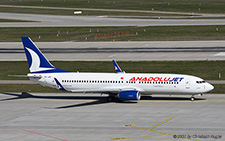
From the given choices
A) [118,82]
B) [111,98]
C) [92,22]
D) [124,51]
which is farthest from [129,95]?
[92,22]

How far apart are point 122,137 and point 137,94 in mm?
15556

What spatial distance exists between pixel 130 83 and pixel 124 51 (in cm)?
4182

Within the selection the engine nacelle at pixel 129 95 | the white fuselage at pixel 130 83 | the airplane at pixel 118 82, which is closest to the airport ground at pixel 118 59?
the engine nacelle at pixel 129 95

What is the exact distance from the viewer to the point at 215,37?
378 ft

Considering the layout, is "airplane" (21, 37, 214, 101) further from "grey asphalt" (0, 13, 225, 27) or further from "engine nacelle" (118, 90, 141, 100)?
"grey asphalt" (0, 13, 225, 27)

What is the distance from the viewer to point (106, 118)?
5219cm

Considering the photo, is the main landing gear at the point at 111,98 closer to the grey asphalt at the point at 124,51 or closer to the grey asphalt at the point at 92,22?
the grey asphalt at the point at 124,51

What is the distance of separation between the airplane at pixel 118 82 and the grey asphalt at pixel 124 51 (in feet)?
99.0

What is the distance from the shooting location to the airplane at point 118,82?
59594 millimetres

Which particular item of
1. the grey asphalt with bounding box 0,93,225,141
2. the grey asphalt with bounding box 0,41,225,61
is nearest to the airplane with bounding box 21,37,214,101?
the grey asphalt with bounding box 0,93,225,141

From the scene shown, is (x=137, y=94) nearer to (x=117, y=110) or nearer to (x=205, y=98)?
(x=117, y=110)

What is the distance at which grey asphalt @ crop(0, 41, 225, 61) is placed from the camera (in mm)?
94375

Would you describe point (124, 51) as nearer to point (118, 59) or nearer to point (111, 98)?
point (118, 59)

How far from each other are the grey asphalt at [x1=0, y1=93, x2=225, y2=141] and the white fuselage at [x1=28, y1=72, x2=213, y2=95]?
185cm
